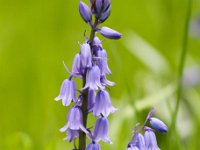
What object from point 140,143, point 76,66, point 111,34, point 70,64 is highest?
point 70,64

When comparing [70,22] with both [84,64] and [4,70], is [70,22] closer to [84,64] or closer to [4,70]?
[4,70]

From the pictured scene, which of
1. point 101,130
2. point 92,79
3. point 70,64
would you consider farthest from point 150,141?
point 70,64

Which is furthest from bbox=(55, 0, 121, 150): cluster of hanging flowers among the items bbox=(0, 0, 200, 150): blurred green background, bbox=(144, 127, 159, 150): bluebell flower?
bbox=(0, 0, 200, 150): blurred green background

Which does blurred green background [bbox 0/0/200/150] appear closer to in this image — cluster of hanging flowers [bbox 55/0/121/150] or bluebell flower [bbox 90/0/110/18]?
cluster of hanging flowers [bbox 55/0/121/150]

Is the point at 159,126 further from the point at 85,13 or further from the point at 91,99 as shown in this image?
the point at 85,13

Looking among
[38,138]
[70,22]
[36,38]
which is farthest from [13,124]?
[70,22]

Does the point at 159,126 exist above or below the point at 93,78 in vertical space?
below

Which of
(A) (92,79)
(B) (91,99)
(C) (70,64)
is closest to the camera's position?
(A) (92,79)
